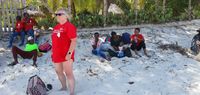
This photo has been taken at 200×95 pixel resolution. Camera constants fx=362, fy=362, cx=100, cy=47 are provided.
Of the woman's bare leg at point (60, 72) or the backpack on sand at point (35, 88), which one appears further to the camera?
the backpack on sand at point (35, 88)

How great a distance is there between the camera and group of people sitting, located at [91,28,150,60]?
9031 mm

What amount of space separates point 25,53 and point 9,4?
275 cm

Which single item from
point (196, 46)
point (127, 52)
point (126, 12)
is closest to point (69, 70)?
point (127, 52)

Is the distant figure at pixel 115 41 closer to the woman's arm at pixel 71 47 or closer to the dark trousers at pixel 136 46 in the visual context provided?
the dark trousers at pixel 136 46

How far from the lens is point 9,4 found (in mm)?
10727

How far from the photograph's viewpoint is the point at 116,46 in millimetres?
9422

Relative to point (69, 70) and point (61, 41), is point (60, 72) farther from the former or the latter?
point (61, 41)

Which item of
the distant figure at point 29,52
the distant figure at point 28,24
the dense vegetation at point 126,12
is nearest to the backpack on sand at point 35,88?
the distant figure at point 29,52

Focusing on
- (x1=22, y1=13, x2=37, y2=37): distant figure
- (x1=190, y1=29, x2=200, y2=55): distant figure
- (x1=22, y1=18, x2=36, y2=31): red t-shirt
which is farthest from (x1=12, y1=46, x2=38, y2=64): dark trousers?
(x1=190, y1=29, x2=200, y2=55): distant figure

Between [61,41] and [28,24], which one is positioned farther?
[28,24]

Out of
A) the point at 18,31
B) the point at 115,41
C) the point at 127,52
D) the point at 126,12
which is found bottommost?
the point at 127,52

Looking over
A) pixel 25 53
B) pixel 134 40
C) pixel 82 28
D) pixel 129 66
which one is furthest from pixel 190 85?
pixel 82 28

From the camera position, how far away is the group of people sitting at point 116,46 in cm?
903

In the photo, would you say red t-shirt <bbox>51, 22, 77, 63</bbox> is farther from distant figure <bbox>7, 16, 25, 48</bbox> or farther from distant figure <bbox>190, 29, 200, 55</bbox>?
distant figure <bbox>190, 29, 200, 55</bbox>
